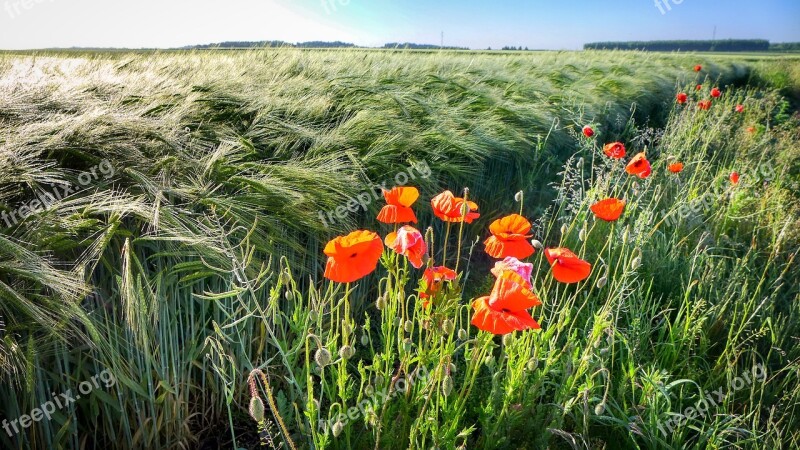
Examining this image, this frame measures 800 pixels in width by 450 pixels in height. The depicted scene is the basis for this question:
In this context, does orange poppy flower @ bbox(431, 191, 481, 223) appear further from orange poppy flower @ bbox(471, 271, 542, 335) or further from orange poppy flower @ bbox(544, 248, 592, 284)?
orange poppy flower @ bbox(471, 271, 542, 335)

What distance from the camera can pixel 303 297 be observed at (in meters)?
1.74

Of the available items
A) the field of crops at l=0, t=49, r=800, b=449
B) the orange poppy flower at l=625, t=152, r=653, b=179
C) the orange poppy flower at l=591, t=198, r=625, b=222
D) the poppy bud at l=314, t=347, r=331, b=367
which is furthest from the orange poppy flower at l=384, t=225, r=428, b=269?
the orange poppy flower at l=625, t=152, r=653, b=179

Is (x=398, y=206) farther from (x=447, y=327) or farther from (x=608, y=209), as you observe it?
(x=608, y=209)

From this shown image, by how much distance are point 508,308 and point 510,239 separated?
0.83ft

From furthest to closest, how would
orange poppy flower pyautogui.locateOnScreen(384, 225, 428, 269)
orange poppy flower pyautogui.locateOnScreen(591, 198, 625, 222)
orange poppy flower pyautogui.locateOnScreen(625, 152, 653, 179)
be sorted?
orange poppy flower pyautogui.locateOnScreen(625, 152, 653, 179) → orange poppy flower pyautogui.locateOnScreen(591, 198, 625, 222) → orange poppy flower pyautogui.locateOnScreen(384, 225, 428, 269)

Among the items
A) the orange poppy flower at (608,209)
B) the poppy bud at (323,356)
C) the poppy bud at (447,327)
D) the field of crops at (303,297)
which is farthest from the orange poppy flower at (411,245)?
the orange poppy flower at (608,209)

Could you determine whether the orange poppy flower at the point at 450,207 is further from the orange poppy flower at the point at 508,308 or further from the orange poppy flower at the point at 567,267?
the orange poppy flower at the point at 508,308

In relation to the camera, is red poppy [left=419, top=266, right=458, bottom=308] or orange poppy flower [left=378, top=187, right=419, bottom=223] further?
orange poppy flower [left=378, top=187, right=419, bottom=223]

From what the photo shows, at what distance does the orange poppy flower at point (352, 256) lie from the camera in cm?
94

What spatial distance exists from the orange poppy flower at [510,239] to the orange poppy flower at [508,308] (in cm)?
20

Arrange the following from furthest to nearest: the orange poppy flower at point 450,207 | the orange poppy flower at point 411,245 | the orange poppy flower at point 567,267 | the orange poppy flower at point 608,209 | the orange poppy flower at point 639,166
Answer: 1. the orange poppy flower at point 639,166
2. the orange poppy flower at point 608,209
3. the orange poppy flower at point 450,207
4. the orange poppy flower at point 567,267
5. the orange poppy flower at point 411,245

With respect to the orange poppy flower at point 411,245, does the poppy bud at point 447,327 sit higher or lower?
lower

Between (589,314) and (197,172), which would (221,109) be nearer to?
(197,172)

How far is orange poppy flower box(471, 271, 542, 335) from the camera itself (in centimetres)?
89
